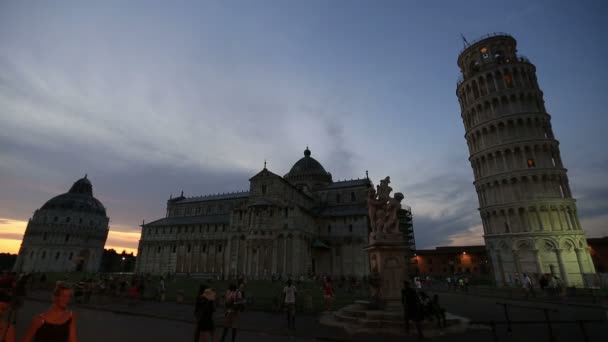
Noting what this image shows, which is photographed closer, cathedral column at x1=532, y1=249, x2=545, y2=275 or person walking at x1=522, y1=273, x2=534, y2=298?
person walking at x1=522, y1=273, x2=534, y2=298

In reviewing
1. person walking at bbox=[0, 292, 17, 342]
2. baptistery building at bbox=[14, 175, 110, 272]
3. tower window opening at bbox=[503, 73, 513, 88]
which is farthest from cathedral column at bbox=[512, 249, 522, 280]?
baptistery building at bbox=[14, 175, 110, 272]

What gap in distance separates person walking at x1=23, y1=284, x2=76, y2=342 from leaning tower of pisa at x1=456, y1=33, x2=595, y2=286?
4147 centimetres

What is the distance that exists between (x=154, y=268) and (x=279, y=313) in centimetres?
5966

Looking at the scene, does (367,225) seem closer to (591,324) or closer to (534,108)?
(534,108)

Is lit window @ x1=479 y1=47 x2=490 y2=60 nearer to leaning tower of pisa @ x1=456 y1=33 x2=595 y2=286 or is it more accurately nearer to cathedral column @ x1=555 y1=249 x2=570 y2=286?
leaning tower of pisa @ x1=456 y1=33 x2=595 y2=286

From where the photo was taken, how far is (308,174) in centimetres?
6712

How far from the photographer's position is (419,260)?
250ft

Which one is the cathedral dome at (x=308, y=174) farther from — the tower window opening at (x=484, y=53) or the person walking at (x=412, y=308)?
the person walking at (x=412, y=308)

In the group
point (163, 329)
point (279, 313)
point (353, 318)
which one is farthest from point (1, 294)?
point (279, 313)

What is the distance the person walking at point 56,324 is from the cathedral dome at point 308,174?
61.4 m

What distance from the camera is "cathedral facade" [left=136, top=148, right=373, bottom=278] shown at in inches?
1925

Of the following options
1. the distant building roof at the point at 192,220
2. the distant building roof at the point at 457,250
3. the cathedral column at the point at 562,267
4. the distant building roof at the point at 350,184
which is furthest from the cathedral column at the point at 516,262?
the distant building roof at the point at 192,220

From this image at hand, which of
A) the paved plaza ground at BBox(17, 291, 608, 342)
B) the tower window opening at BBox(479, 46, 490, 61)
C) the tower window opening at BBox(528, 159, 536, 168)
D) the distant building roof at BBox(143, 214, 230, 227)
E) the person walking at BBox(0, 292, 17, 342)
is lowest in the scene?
the paved plaza ground at BBox(17, 291, 608, 342)

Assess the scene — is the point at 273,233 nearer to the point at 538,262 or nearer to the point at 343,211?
the point at 343,211
